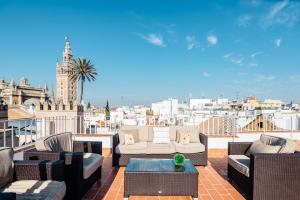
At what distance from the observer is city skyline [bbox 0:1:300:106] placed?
10.5 m

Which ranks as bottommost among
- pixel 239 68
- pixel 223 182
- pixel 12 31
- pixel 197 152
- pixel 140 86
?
pixel 223 182

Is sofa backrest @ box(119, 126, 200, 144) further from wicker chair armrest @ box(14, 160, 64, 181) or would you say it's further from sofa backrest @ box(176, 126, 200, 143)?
wicker chair armrest @ box(14, 160, 64, 181)

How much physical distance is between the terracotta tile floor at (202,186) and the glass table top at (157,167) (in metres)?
0.41

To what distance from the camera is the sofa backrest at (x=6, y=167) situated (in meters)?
2.21

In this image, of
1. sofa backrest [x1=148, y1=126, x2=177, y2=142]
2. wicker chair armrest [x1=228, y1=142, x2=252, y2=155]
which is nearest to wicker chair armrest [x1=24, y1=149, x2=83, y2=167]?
sofa backrest [x1=148, y1=126, x2=177, y2=142]

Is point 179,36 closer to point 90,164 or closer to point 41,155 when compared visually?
point 90,164

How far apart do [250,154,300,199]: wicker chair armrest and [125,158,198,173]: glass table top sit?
0.78m

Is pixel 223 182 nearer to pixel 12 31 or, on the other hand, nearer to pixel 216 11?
pixel 216 11

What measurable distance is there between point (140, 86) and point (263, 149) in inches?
710

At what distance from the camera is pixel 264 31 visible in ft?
40.4

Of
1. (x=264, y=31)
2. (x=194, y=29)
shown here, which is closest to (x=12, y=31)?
(x=194, y=29)

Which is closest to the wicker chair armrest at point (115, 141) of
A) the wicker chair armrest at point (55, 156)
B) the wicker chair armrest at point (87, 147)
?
the wicker chair armrest at point (87, 147)

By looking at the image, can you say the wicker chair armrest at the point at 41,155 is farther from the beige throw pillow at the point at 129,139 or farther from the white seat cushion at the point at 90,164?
the beige throw pillow at the point at 129,139

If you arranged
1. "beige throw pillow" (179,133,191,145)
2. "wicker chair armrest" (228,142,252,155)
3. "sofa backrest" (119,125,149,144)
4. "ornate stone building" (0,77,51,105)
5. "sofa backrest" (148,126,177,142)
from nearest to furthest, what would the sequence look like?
"wicker chair armrest" (228,142,252,155)
"beige throw pillow" (179,133,191,145)
"sofa backrest" (119,125,149,144)
"sofa backrest" (148,126,177,142)
"ornate stone building" (0,77,51,105)
